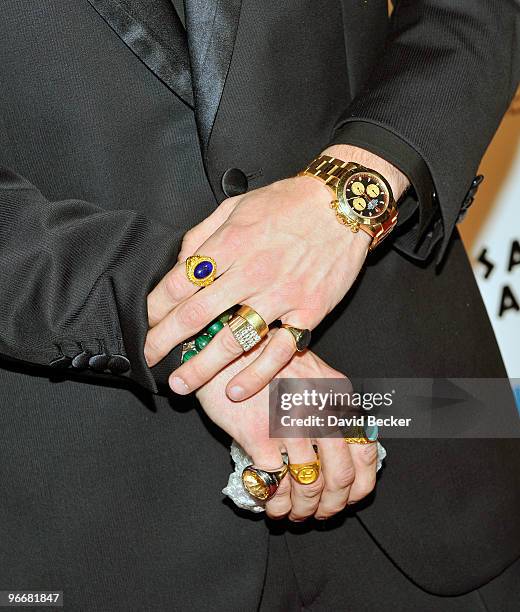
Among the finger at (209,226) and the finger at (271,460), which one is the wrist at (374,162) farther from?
the finger at (271,460)

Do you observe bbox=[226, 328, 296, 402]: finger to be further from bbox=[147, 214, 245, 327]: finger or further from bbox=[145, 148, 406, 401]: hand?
bbox=[147, 214, 245, 327]: finger

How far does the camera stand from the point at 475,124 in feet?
3.12

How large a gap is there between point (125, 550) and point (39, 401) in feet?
0.75

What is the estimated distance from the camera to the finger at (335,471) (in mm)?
850

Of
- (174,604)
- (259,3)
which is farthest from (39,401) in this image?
(259,3)

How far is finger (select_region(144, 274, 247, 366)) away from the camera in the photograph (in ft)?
2.56

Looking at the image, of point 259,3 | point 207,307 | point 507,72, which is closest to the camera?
point 207,307

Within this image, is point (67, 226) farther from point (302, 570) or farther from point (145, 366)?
point (302, 570)

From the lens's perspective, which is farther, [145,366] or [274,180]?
[274,180]

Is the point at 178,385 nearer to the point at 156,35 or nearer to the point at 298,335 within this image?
the point at 298,335

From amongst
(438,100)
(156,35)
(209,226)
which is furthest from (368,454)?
(156,35)

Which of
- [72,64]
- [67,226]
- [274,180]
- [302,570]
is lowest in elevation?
[302,570]

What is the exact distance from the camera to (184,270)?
795 mm

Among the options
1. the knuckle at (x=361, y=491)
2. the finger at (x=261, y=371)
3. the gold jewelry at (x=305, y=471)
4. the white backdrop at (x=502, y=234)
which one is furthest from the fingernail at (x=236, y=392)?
the white backdrop at (x=502, y=234)
